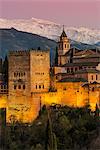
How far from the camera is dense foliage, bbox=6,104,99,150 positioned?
36.6 meters

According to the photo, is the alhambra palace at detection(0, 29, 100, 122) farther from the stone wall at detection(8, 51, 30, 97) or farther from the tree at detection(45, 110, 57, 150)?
the tree at detection(45, 110, 57, 150)

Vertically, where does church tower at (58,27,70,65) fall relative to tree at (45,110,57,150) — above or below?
above

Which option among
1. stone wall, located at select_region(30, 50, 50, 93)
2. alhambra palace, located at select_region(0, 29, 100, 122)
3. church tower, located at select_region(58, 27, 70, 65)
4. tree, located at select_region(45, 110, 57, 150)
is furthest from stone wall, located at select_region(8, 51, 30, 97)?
church tower, located at select_region(58, 27, 70, 65)

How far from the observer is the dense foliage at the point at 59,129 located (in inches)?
1439

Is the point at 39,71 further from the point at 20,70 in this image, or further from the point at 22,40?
the point at 22,40

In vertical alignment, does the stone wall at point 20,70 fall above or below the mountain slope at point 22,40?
below

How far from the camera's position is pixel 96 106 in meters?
38.9

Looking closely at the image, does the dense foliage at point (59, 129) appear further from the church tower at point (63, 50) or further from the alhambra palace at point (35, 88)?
the church tower at point (63, 50)

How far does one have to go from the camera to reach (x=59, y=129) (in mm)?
37625

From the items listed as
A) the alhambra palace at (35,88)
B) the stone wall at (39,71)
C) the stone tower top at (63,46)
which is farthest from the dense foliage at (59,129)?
the stone tower top at (63,46)

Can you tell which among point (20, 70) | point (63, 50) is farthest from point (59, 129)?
point (63, 50)

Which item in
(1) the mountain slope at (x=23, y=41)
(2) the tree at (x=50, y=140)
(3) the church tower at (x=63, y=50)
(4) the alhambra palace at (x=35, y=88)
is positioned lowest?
(2) the tree at (x=50, y=140)

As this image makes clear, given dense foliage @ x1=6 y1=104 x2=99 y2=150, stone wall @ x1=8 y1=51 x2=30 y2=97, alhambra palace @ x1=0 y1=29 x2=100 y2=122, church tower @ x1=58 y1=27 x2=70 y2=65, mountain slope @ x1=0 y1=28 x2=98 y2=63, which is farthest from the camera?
mountain slope @ x1=0 y1=28 x2=98 y2=63

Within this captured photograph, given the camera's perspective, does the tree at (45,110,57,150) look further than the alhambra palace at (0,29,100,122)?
No
